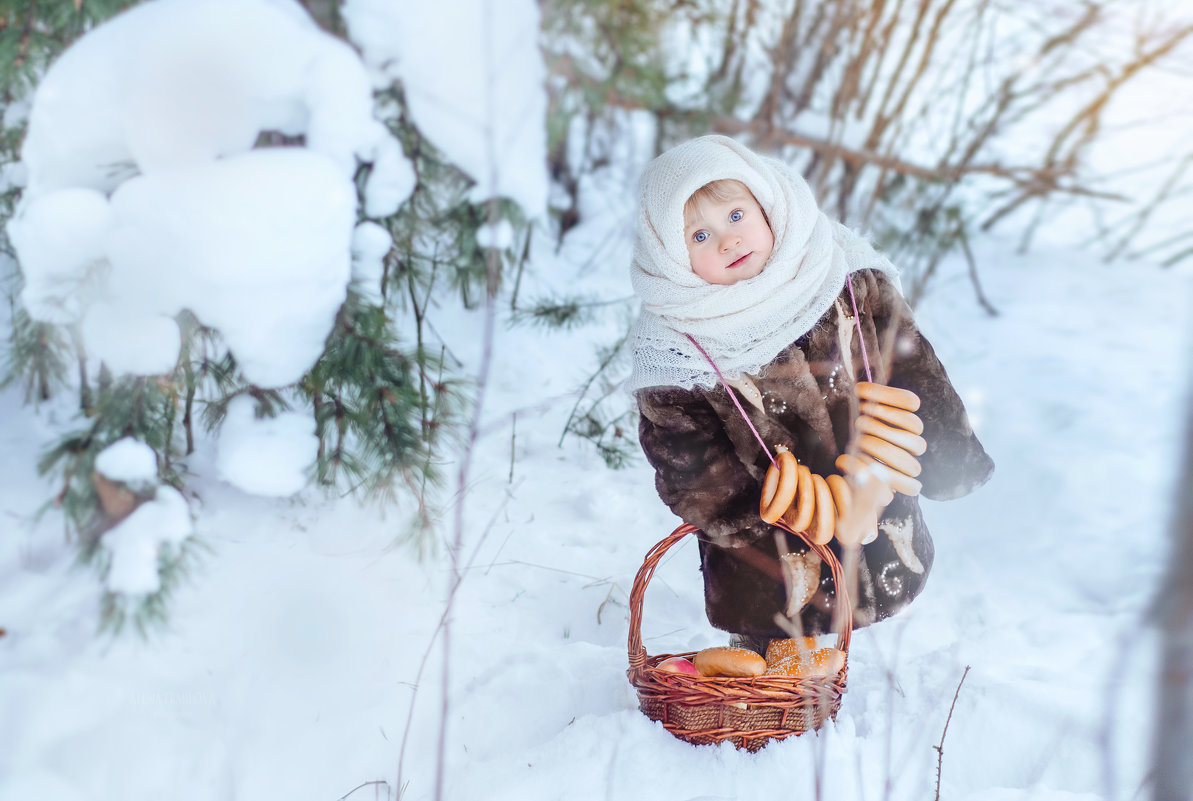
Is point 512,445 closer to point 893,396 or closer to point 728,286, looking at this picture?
point 728,286

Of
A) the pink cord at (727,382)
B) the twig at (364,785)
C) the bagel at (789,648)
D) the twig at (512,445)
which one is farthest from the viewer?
the twig at (512,445)

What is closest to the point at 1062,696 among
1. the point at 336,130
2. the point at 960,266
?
the point at 336,130

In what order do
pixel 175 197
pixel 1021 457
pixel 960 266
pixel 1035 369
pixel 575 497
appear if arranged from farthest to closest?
1. pixel 960 266
2. pixel 1035 369
3. pixel 1021 457
4. pixel 575 497
5. pixel 175 197

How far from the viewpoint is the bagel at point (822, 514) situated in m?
1.24

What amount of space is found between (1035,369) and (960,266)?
1.00m

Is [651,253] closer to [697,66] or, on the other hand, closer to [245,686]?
[245,686]

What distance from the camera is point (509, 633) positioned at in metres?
1.59

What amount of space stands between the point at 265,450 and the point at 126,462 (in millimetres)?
194

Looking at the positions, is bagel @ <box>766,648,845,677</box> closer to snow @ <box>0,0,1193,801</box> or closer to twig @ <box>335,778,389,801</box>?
snow @ <box>0,0,1193,801</box>

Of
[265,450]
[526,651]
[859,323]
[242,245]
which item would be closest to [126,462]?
[265,450]

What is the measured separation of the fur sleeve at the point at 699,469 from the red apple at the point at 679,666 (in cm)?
21

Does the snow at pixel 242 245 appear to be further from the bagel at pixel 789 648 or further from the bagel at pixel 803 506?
the bagel at pixel 789 648

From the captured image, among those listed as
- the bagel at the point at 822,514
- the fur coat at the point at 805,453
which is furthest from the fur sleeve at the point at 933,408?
the bagel at the point at 822,514

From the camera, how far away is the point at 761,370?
1.34 meters
